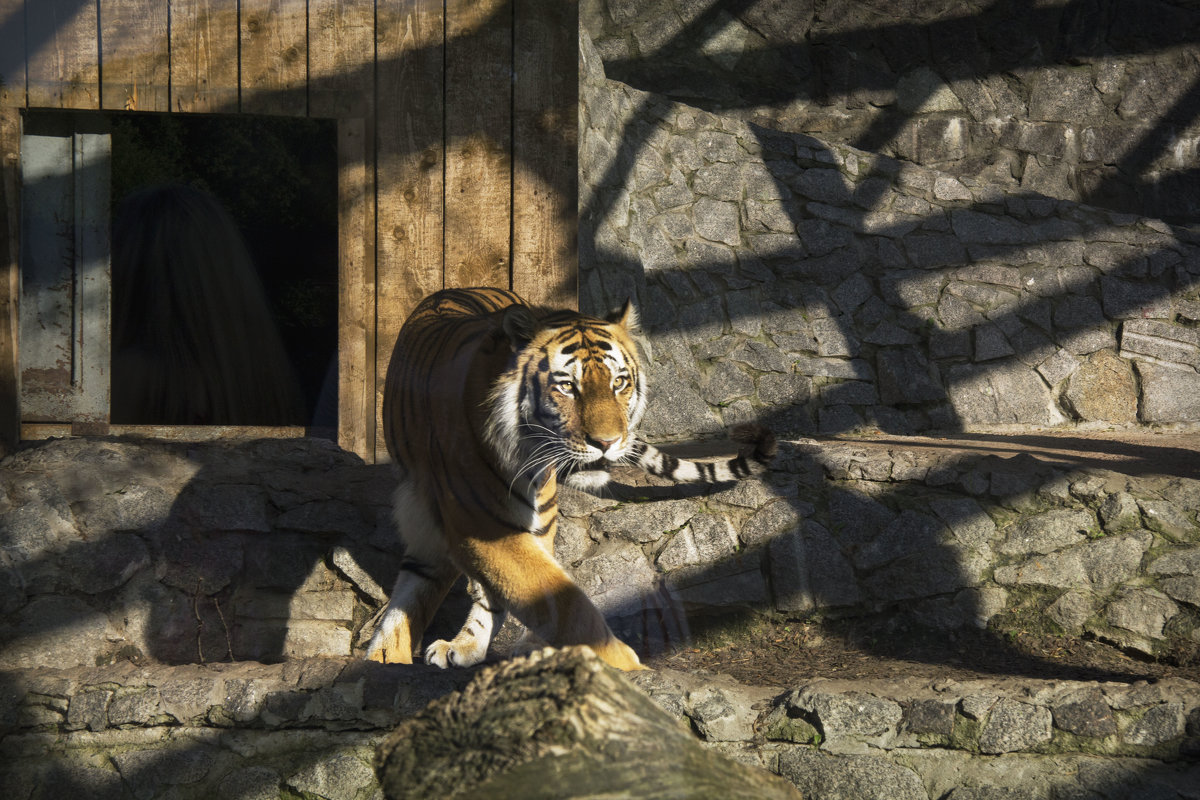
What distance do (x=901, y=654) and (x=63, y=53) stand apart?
3.92m

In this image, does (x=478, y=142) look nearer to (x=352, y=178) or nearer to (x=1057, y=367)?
(x=352, y=178)

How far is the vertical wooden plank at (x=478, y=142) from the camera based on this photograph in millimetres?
4188

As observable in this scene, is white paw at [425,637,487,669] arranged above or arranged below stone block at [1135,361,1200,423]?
below

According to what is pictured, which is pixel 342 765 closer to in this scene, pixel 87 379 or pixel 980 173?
pixel 87 379

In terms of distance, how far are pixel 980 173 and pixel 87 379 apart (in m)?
6.01

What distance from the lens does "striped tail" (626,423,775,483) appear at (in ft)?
11.9

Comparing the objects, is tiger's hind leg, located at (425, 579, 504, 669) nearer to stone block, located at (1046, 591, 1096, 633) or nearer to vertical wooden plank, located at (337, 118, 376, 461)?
vertical wooden plank, located at (337, 118, 376, 461)

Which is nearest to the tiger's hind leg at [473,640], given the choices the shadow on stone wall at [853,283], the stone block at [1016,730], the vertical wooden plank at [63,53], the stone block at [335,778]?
the stone block at [335,778]

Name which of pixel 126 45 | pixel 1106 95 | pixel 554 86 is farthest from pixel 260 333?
pixel 1106 95

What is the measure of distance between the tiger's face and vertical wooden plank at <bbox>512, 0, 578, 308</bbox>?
1158 millimetres

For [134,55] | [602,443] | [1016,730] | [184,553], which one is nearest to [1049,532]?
[1016,730]

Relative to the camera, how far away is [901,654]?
13.6 feet

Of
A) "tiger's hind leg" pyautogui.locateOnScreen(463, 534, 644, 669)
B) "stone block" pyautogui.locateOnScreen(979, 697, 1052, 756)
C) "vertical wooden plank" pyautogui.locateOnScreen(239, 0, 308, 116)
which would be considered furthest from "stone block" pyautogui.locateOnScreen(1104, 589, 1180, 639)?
"vertical wooden plank" pyautogui.locateOnScreen(239, 0, 308, 116)

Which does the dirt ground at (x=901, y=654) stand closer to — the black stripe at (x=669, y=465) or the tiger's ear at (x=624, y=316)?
the black stripe at (x=669, y=465)
